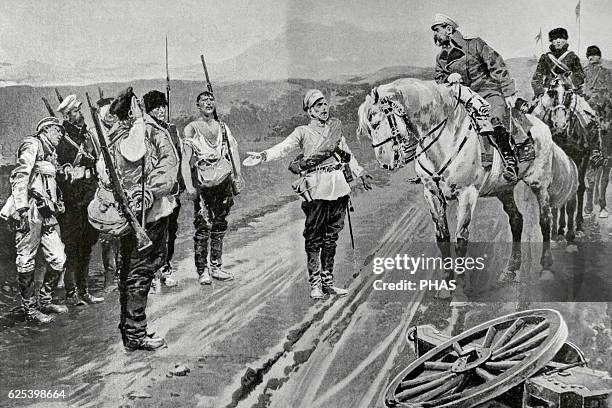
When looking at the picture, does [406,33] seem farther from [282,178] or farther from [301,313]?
[301,313]

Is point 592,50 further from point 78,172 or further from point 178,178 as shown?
point 78,172

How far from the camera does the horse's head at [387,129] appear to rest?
147 inches

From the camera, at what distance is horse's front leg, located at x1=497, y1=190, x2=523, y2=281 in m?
3.84

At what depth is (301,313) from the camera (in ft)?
12.6

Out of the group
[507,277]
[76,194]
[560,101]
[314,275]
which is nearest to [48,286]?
[76,194]

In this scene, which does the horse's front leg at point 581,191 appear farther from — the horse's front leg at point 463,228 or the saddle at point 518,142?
the horse's front leg at point 463,228

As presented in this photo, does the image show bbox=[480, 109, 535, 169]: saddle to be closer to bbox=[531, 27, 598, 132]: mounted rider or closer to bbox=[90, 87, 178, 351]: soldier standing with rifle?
bbox=[531, 27, 598, 132]: mounted rider

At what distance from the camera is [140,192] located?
3.78m

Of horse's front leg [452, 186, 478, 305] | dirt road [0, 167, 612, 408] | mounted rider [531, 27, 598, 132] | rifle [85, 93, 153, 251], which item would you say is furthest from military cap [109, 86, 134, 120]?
mounted rider [531, 27, 598, 132]

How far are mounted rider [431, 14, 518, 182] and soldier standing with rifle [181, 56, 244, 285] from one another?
4.06 feet

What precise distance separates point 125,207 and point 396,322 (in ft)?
5.26

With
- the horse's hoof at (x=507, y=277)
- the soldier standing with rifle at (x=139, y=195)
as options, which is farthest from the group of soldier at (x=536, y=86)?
the soldier standing with rifle at (x=139, y=195)

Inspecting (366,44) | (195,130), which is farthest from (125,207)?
(366,44)

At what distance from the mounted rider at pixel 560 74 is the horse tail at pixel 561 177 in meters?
0.21
